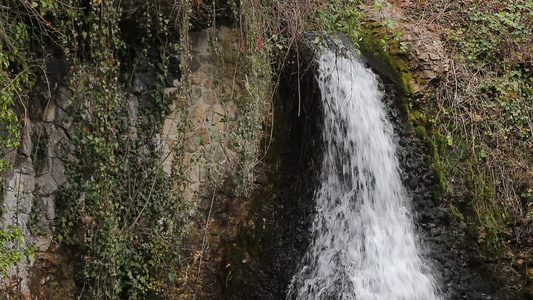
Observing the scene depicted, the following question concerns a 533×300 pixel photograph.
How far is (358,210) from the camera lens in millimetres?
5332

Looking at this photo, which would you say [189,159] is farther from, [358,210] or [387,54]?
[387,54]

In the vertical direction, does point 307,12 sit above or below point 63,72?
above

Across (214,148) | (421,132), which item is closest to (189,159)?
(214,148)

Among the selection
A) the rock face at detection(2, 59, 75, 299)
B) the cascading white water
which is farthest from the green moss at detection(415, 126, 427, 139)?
the rock face at detection(2, 59, 75, 299)

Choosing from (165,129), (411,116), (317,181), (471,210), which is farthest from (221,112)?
(471,210)

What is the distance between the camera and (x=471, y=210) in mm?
5422

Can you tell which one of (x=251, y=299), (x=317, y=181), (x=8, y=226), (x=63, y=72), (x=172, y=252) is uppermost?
(x=63, y=72)

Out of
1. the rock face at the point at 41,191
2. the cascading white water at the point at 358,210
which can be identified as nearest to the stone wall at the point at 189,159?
the rock face at the point at 41,191

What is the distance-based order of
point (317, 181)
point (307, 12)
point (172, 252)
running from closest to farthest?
point (172, 252) → point (307, 12) → point (317, 181)

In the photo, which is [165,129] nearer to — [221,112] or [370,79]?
[221,112]

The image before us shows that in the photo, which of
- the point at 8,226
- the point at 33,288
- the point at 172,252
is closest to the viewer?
the point at 8,226

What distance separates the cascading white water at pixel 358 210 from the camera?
4988 millimetres

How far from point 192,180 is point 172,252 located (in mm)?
744

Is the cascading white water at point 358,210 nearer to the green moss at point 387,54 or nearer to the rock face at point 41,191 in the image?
the green moss at point 387,54
